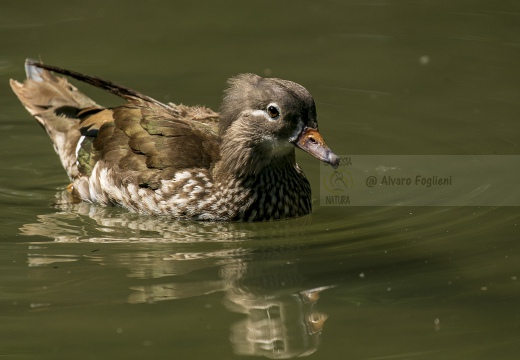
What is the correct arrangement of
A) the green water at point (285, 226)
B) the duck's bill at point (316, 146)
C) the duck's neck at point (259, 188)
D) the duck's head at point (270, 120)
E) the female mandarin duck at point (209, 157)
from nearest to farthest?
the green water at point (285, 226) → the duck's bill at point (316, 146) → the duck's head at point (270, 120) → the female mandarin duck at point (209, 157) → the duck's neck at point (259, 188)

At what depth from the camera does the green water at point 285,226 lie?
580 cm

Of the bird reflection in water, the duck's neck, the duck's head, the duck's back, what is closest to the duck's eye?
the duck's head

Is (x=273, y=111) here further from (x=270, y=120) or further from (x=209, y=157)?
(x=209, y=157)

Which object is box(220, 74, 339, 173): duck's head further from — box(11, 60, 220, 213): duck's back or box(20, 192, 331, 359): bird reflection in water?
box(20, 192, 331, 359): bird reflection in water

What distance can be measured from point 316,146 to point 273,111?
1.45 ft

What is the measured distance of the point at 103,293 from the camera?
6.30 m

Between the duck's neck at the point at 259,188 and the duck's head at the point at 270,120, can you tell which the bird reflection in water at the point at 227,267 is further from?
the duck's head at the point at 270,120

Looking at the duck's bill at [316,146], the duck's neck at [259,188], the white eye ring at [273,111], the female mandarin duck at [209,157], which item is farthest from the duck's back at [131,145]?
the duck's bill at [316,146]

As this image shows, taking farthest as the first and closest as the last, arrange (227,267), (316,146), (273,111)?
(273,111)
(316,146)
(227,267)

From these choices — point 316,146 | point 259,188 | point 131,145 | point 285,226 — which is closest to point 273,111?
point 316,146

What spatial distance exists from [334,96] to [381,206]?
2.67 m

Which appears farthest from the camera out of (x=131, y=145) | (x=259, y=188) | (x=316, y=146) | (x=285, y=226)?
(x=131, y=145)

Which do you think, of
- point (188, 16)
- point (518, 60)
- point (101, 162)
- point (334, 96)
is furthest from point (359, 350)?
point (188, 16)

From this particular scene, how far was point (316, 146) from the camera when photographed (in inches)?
289
